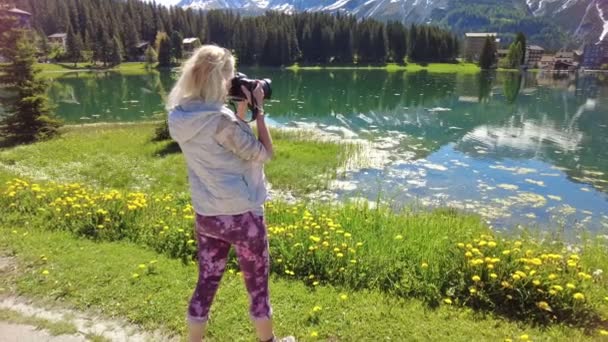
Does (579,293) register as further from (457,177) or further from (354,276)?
(457,177)

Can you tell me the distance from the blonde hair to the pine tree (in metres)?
22.3

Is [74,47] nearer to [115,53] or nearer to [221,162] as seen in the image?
[115,53]

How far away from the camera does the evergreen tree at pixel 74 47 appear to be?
10162 centimetres

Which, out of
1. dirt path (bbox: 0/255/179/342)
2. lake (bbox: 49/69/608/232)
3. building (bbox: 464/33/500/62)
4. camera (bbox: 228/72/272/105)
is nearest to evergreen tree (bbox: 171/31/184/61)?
lake (bbox: 49/69/608/232)

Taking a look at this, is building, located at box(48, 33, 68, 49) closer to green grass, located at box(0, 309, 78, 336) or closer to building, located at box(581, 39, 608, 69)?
green grass, located at box(0, 309, 78, 336)

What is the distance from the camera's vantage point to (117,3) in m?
139

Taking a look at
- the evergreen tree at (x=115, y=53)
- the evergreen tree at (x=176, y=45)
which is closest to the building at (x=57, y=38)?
the evergreen tree at (x=115, y=53)

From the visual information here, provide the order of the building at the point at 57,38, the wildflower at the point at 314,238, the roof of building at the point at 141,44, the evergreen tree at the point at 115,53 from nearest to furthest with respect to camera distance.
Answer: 1. the wildflower at the point at 314,238
2. the evergreen tree at the point at 115,53
3. the roof of building at the point at 141,44
4. the building at the point at 57,38

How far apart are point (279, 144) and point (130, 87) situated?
4866 centimetres

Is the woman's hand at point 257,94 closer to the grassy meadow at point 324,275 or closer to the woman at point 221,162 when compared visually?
the woman at point 221,162

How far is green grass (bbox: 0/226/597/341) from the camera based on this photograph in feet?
16.8

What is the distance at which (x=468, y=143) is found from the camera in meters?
26.7

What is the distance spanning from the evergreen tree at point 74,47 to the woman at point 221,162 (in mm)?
112931

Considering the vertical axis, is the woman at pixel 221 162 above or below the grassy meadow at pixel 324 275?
above
